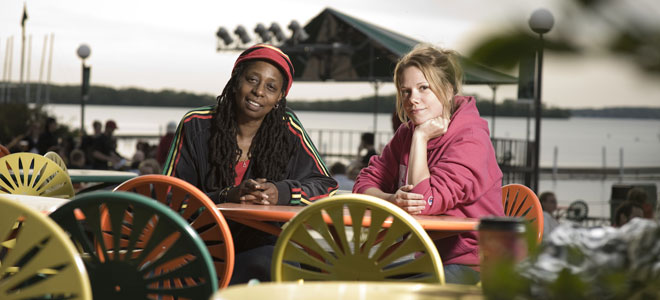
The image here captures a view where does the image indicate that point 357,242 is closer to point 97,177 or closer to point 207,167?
point 207,167

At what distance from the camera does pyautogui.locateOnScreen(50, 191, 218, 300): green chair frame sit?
160 cm

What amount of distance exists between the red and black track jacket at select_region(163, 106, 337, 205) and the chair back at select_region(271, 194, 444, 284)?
3.24ft

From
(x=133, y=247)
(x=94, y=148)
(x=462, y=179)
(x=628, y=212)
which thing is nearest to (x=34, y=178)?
(x=462, y=179)

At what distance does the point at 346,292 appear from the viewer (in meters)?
1.34

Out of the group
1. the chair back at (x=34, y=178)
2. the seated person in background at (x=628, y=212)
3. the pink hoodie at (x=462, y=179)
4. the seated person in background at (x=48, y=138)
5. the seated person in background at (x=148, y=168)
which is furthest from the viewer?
the seated person in background at (x=48, y=138)

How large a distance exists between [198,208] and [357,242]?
0.59m

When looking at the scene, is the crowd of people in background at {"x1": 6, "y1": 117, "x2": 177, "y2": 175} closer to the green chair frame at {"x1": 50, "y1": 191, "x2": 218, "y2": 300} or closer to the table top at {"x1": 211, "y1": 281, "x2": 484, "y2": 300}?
the green chair frame at {"x1": 50, "y1": 191, "x2": 218, "y2": 300}

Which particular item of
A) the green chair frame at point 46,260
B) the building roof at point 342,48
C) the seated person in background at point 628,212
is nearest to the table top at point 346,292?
the green chair frame at point 46,260

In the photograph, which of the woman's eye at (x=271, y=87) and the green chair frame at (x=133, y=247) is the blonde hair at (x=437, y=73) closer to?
the woman's eye at (x=271, y=87)

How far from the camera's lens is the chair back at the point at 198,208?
A: 2.04m

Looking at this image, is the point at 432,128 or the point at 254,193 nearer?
the point at 432,128

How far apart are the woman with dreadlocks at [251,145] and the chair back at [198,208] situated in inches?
22.6

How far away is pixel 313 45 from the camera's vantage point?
1670 cm

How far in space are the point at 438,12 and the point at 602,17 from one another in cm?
13
